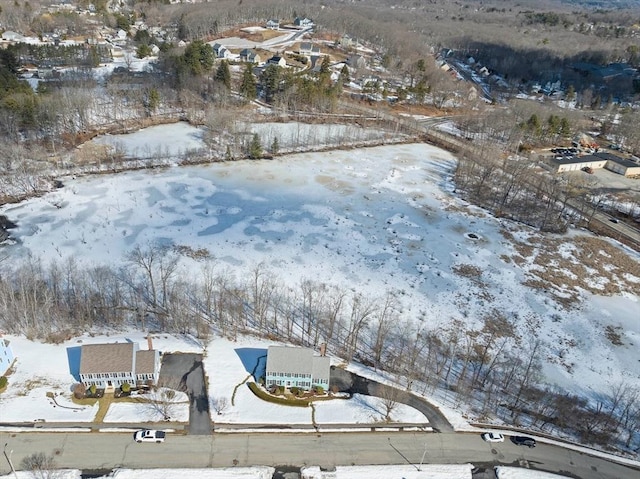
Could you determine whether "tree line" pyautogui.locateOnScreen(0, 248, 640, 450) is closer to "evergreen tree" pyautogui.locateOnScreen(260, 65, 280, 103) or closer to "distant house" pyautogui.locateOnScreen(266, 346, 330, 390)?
"distant house" pyautogui.locateOnScreen(266, 346, 330, 390)

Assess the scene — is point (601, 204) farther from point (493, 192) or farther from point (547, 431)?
point (547, 431)

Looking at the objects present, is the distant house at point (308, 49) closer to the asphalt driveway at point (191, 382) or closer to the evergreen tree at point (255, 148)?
the evergreen tree at point (255, 148)

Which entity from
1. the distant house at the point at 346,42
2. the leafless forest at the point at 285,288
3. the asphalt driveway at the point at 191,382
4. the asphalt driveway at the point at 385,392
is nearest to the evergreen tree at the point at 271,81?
the leafless forest at the point at 285,288

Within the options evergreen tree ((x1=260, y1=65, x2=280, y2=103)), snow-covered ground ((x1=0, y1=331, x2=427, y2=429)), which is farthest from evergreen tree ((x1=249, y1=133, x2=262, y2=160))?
snow-covered ground ((x1=0, y1=331, x2=427, y2=429))

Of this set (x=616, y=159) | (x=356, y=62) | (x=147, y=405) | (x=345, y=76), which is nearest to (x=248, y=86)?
(x=345, y=76)

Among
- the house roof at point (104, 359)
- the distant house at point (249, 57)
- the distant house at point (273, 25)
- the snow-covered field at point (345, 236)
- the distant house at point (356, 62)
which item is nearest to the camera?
the house roof at point (104, 359)

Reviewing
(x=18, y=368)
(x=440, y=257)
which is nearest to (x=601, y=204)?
(x=440, y=257)

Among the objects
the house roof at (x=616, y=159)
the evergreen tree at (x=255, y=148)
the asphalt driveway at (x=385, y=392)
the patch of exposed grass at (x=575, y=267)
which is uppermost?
the house roof at (x=616, y=159)
